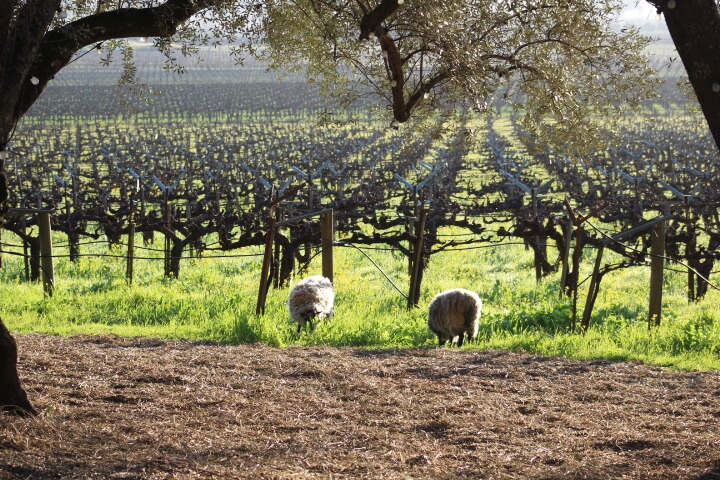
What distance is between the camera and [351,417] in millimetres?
5430

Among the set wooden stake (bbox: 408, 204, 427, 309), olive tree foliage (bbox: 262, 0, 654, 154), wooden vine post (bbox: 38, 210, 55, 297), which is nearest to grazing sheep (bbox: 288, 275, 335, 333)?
wooden stake (bbox: 408, 204, 427, 309)

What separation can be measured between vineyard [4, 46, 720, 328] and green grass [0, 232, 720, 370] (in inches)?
18.6

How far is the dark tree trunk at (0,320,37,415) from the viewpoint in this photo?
4945 millimetres

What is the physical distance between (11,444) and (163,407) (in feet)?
3.59

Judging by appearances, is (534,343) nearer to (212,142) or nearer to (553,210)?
(553,210)

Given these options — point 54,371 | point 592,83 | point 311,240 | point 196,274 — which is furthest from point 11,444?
point 196,274

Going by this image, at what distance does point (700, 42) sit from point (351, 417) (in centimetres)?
288

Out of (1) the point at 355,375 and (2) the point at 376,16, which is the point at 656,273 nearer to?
(1) the point at 355,375

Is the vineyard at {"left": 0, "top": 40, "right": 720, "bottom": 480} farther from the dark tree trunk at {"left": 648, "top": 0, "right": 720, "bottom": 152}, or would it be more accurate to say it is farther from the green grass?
the dark tree trunk at {"left": 648, "top": 0, "right": 720, "bottom": 152}

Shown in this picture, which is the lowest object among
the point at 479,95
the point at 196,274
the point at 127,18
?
the point at 196,274

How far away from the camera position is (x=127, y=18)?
593 cm

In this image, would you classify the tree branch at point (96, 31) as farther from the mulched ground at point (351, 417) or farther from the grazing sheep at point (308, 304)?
the grazing sheep at point (308, 304)

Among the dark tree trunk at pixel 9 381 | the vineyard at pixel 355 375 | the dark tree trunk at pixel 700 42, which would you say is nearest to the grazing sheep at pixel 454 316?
the vineyard at pixel 355 375

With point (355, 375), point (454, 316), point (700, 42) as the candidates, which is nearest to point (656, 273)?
point (454, 316)
